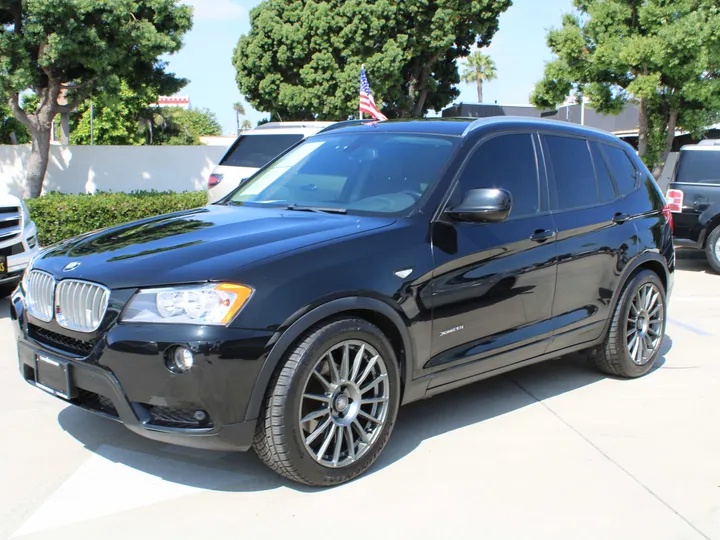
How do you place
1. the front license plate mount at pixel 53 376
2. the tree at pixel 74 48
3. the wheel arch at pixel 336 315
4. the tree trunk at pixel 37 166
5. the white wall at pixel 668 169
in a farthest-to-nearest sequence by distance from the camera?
the white wall at pixel 668 169
the tree trunk at pixel 37 166
the tree at pixel 74 48
the front license plate mount at pixel 53 376
the wheel arch at pixel 336 315

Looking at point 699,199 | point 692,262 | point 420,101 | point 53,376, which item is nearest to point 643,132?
point 692,262

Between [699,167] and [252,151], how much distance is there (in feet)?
21.3

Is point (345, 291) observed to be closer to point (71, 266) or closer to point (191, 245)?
point (191, 245)

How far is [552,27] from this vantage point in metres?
21.3

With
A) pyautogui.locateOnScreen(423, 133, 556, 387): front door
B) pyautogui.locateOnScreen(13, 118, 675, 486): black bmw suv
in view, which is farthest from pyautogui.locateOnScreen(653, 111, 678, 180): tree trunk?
pyautogui.locateOnScreen(423, 133, 556, 387): front door

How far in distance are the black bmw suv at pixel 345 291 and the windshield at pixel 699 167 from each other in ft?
20.7

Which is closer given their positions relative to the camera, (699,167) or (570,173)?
(570,173)

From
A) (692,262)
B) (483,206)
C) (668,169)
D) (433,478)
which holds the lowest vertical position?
(692,262)

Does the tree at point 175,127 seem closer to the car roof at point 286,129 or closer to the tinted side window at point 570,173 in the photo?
the car roof at point 286,129

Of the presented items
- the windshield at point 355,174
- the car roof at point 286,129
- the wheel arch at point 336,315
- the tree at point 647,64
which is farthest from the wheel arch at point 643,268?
the tree at point 647,64

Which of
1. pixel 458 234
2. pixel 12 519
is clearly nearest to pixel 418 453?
pixel 458 234

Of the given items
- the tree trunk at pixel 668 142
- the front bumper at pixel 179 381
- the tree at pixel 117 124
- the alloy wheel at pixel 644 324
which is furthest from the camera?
the tree at pixel 117 124

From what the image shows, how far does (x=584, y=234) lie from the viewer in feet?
16.2

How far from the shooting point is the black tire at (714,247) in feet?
35.6
